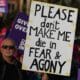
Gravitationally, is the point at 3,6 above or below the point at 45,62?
above

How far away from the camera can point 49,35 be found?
17.9 ft

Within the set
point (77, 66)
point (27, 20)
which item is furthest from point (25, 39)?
point (77, 66)

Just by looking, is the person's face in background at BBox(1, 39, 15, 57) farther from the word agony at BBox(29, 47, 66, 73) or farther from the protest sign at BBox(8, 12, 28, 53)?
the word agony at BBox(29, 47, 66, 73)

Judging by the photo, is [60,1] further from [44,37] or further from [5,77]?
[5,77]

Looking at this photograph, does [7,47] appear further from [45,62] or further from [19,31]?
[45,62]

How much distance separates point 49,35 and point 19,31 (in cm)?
29

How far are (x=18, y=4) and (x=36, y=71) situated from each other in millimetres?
670

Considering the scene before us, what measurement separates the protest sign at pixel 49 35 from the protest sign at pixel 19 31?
0.05m

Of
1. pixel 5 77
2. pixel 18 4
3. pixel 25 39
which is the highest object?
pixel 18 4

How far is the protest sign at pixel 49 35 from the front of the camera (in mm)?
5457

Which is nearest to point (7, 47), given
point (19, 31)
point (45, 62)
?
point (19, 31)

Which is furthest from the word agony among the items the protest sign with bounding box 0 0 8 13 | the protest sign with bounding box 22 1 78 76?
the protest sign with bounding box 0 0 8 13

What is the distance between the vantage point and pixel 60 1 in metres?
5.54

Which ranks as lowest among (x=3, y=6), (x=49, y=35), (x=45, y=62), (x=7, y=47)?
(x=45, y=62)
